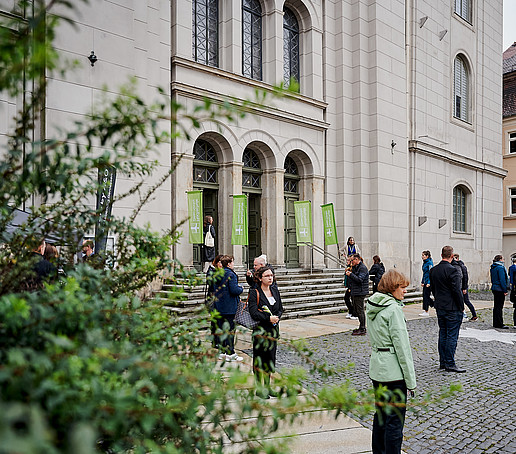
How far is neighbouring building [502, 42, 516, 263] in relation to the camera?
29.8 meters

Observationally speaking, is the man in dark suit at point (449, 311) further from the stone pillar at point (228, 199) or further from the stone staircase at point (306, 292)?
the stone pillar at point (228, 199)

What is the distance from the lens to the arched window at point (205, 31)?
50.0 feet

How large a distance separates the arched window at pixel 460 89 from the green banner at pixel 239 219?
14300mm

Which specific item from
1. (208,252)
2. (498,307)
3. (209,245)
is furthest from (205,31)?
(498,307)

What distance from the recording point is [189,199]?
13.2 m

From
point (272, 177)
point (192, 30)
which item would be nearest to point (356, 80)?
point (272, 177)

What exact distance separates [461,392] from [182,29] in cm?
1234

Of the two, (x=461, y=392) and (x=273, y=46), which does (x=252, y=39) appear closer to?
(x=273, y=46)

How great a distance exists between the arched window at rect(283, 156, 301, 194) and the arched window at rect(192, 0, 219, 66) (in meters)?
4.59

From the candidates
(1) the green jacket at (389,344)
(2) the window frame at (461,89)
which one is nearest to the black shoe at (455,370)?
(1) the green jacket at (389,344)

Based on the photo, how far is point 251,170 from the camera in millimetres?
16578

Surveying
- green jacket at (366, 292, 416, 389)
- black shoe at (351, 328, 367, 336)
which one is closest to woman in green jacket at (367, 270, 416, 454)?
green jacket at (366, 292, 416, 389)

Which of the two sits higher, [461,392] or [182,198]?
[182,198]

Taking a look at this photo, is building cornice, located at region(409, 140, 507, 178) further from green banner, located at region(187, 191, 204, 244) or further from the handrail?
green banner, located at region(187, 191, 204, 244)
